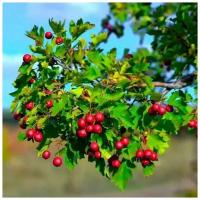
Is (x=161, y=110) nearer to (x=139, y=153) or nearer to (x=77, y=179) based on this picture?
(x=139, y=153)

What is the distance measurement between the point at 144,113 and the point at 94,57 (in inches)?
24.4

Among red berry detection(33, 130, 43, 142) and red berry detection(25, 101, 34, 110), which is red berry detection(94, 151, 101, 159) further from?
red berry detection(25, 101, 34, 110)

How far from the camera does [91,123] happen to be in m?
4.13

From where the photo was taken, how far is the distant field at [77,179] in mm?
25359

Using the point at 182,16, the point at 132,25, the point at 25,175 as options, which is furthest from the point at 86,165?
the point at 182,16

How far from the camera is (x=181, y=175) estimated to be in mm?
31656

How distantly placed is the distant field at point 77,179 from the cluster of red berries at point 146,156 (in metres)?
17.7

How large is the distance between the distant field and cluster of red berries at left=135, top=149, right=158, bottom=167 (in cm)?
1772

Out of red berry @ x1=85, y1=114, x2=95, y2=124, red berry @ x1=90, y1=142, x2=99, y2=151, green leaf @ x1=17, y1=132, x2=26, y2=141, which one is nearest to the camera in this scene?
red berry @ x1=85, y1=114, x2=95, y2=124

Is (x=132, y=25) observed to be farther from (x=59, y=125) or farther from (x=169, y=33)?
(x=59, y=125)

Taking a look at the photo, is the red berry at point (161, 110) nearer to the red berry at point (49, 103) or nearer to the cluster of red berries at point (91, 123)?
the cluster of red berries at point (91, 123)

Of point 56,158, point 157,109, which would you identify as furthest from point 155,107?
point 56,158

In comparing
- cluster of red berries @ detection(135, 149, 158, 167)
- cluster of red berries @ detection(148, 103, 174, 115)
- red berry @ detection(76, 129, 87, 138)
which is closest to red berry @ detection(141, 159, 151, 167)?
cluster of red berries @ detection(135, 149, 158, 167)

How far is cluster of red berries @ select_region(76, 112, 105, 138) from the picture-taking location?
13.5 ft
